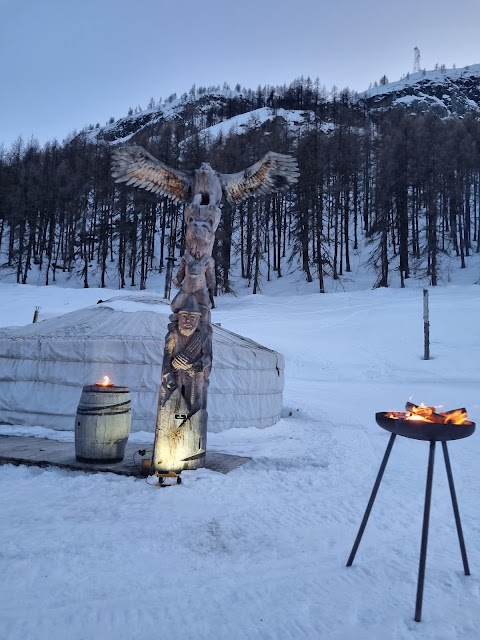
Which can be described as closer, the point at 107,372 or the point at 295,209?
the point at 107,372

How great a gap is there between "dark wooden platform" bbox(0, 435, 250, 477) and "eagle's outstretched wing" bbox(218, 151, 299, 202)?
2817mm

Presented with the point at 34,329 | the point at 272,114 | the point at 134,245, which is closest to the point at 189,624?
the point at 34,329

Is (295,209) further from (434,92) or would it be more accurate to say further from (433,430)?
(434,92)

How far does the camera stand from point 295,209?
81.5 feet

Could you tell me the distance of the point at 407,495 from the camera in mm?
4074

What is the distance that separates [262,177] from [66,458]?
3.61 m

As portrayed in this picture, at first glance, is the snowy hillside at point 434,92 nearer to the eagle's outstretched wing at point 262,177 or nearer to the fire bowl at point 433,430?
the eagle's outstretched wing at point 262,177

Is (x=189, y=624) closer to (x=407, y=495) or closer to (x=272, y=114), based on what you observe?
(x=407, y=495)

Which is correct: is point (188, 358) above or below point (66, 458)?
above

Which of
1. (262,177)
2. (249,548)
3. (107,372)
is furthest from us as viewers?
(107,372)

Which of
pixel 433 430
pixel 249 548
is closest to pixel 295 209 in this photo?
pixel 249 548

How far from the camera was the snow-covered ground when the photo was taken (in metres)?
2.01

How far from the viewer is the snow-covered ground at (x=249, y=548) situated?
2.01 m

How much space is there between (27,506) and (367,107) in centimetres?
6751
